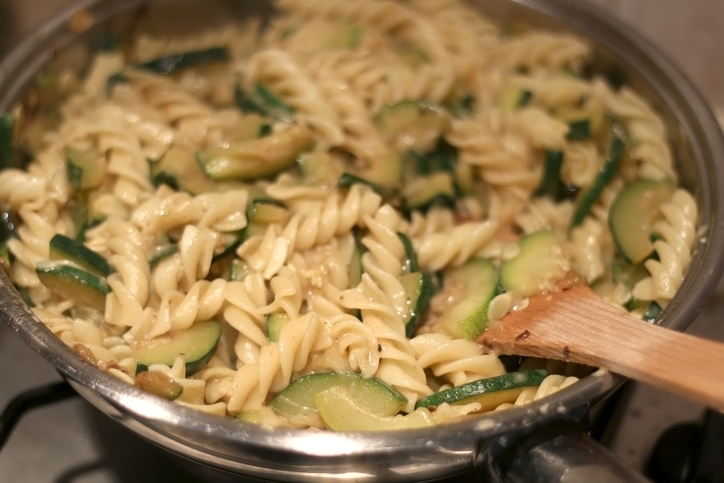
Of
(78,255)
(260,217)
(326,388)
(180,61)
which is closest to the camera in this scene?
(326,388)

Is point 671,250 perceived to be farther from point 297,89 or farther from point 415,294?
point 297,89

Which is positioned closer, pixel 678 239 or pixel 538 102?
pixel 678 239

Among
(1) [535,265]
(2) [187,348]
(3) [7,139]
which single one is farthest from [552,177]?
(3) [7,139]

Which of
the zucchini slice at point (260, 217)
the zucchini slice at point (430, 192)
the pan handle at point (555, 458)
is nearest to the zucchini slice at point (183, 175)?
the zucchini slice at point (260, 217)

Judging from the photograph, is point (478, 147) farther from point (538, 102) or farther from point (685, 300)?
point (685, 300)

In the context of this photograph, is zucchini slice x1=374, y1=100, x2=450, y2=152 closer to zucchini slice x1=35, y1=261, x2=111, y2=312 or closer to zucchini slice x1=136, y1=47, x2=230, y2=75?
zucchini slice x1=136, y1=47, x2=230, y2=75

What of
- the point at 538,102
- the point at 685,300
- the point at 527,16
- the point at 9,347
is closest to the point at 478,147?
the point at 538,102

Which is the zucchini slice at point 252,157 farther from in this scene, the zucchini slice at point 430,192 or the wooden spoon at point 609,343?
the wooden spoon at point 609,343
